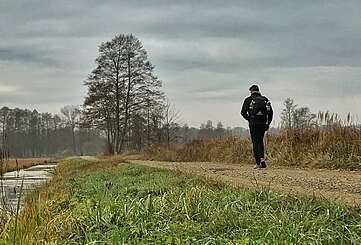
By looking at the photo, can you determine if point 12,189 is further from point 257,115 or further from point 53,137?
point 53,137

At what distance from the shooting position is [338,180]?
10.3 meters

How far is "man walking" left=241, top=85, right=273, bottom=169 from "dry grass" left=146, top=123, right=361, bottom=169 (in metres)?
1.81

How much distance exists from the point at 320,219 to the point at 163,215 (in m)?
1.93

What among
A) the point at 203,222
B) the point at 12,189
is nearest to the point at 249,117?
the point at 12,189

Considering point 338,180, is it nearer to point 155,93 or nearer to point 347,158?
point 347,158

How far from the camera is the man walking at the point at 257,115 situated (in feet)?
47.7

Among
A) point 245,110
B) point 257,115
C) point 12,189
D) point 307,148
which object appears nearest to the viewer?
point 12,189

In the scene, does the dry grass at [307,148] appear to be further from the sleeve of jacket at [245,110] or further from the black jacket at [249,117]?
the sleeve of jacket at [245,110]

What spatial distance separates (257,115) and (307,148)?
9.88ft

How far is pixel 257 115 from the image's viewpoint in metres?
14.5

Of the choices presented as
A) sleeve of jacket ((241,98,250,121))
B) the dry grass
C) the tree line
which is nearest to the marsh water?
sleeve of jacket ((241,98,250,121))

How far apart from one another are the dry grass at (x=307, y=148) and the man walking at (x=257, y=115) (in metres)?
1.81

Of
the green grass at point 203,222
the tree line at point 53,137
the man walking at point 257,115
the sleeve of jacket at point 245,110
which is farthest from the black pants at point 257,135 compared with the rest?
the tree line at point 53,137

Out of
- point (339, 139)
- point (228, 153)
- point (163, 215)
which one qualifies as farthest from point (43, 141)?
Answer: point (163, 215)
